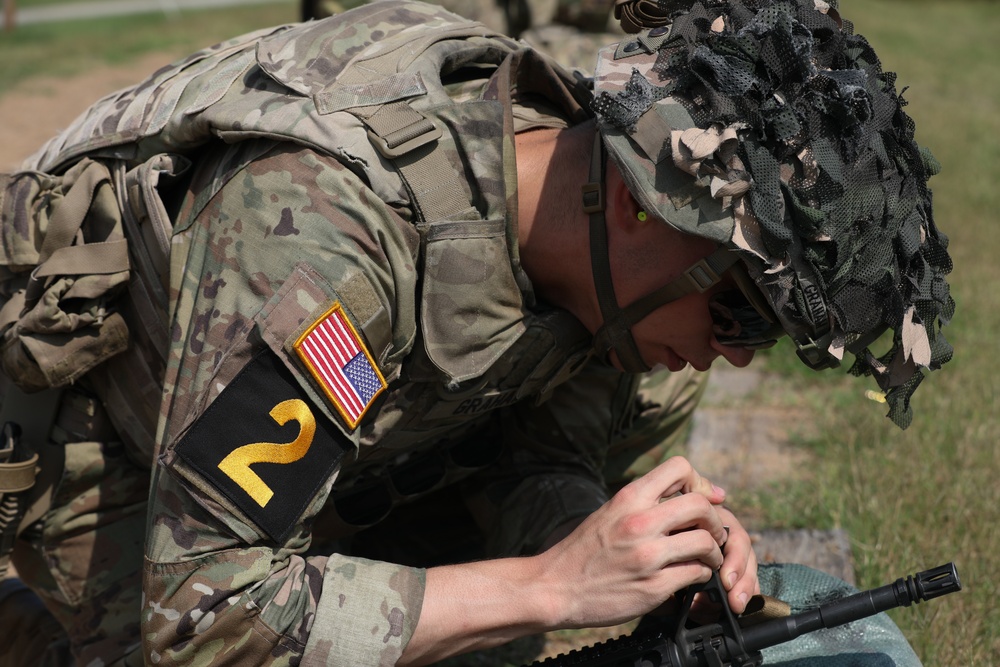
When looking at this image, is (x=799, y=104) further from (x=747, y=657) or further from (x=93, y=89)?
(x=93, y=89)

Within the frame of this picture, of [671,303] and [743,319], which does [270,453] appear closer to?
[671,303]

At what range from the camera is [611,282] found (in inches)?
97.3

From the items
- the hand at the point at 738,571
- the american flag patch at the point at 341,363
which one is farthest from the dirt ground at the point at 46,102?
the hand at the point at 738,571

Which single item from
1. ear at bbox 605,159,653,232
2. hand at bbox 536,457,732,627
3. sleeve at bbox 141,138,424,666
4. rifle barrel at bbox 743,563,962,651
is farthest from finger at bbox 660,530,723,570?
ear at bbox 605,159,653,232

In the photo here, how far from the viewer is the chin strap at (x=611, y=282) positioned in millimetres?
2293

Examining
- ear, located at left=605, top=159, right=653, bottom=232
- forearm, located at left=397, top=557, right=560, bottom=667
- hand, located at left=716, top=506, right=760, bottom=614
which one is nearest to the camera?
forearm, located at left=397, top=557, right=560, bottom=667

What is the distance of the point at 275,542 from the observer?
7.25ft

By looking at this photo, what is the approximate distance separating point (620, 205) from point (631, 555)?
0.80m

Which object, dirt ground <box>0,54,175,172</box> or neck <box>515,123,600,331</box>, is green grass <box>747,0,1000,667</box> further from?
dirt ground <box>0,54,175,172</box>

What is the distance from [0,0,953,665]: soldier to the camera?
2.13 metres

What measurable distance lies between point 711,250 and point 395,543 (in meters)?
1.69

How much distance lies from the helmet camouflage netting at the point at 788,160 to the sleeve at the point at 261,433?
62 centimetres

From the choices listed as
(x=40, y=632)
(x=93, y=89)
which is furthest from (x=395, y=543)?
(x=93, y=89)

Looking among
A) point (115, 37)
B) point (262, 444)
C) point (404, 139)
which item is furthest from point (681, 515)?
point (115, 37)
